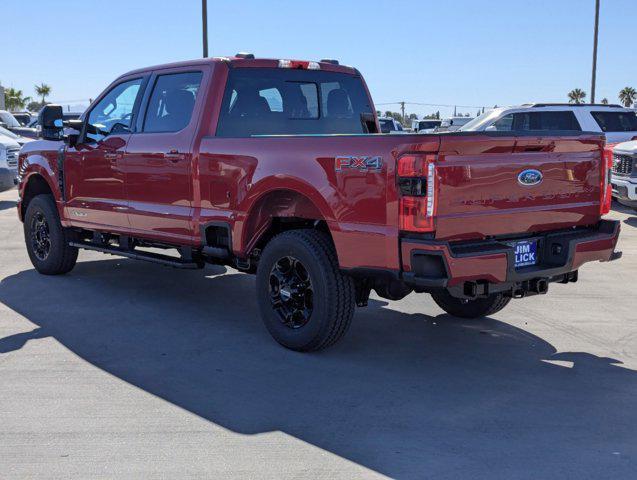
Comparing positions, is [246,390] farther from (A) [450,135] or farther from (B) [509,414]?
(A) [450,135]

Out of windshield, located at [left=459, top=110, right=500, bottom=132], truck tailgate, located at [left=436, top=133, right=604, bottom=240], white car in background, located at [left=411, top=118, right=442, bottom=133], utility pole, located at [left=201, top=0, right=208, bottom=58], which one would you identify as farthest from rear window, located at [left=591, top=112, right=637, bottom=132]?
white car in background, located at [left=411, top=118, right=442, bottom=133]

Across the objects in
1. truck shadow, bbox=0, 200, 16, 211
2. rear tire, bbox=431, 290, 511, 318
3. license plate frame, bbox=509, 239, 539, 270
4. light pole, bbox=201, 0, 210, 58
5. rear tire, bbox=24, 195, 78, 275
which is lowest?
truck shadow, bbox=0, 200, 16, 211

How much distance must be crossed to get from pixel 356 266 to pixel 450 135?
1.04 m

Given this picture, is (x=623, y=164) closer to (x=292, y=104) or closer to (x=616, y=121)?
(x=616, y=121)

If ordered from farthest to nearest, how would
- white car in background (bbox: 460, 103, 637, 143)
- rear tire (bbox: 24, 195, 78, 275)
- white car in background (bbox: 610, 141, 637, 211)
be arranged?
white car in background (bbox: 460, 103, 637, 143), white car in background (bbox: 610, 141, 637, 211), rear tire (bbox: 24, 195, 78, 275)

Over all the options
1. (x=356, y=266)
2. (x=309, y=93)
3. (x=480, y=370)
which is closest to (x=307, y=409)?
(x=356, y=266)

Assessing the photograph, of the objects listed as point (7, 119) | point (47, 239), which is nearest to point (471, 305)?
point (47, 239)

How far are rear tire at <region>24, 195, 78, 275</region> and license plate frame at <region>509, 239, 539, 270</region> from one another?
4.95 metres

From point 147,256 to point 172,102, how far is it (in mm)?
1370

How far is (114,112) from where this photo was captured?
7.49 metres

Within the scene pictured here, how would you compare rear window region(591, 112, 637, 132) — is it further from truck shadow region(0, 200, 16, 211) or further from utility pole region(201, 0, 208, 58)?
truck shadow region(0, 200, 16, 211)

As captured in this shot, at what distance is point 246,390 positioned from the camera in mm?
4746

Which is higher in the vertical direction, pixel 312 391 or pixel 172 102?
pixel 172 102

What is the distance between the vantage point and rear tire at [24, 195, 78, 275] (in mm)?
8203
